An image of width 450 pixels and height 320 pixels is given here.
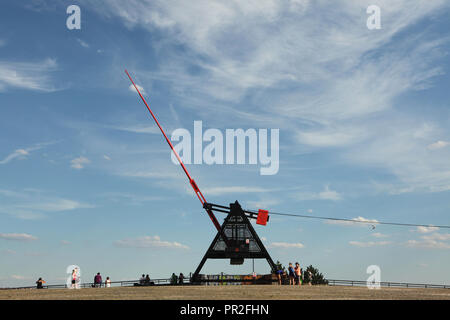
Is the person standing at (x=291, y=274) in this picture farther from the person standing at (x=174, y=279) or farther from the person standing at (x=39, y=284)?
the person standing at (x=39, y=284)

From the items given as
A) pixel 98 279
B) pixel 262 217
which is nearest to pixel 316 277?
pixel 262 217

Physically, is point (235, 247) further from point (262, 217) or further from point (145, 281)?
point (145, 281)

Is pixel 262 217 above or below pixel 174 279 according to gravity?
above

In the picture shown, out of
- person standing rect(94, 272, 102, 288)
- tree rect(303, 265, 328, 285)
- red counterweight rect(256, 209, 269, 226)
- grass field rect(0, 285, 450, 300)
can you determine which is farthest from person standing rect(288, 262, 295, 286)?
tree rect(303, 265, 328, 285)

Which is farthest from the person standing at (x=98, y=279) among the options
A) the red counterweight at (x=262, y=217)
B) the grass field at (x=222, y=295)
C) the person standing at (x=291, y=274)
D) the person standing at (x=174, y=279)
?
the person standing at (x=291, y=274)

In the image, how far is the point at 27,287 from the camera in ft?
102

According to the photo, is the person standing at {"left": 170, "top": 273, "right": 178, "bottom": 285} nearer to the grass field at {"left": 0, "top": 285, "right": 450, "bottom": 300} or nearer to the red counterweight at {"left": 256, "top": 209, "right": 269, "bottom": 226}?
the red counterweight at {"left": 256, "top": 209, "right": 269, "bottom": 226}

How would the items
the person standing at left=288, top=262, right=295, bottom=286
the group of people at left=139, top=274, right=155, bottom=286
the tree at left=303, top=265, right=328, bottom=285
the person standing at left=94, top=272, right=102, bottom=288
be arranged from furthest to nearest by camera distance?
the tree at left=303, top=265, right=328, bottom=285, the group of people at left=139, top=274, right=155, bottom=286, the person standing at left=94, top=272, right=102, bottom=288, the person standing at left=288, top=262, right=295, bottom=286

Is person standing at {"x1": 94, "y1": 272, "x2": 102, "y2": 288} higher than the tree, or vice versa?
person standing at {"x1": 94, "y1": 272, "x2": 102, "y2": 288}

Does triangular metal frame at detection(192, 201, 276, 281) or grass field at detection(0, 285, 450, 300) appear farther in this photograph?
triangular metal frame at detection(192, 201, 276, 281)

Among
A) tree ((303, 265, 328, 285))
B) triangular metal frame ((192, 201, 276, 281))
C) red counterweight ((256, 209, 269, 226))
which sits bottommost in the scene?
tree ((303, 265, 328, 285))

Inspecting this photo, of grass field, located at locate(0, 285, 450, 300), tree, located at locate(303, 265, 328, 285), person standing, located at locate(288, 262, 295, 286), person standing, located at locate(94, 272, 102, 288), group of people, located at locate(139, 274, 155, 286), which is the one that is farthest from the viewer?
tree, located at locate(303, 265, 328, 285)
